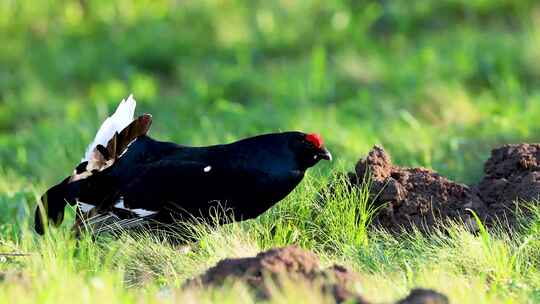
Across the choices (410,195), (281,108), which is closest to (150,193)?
(410,195)

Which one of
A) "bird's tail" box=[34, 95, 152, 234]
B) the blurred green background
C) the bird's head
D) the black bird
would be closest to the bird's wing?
the black bird

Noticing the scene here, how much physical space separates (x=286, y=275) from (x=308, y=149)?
53.5 inches

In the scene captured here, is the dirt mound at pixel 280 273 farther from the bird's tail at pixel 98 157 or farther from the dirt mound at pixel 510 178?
the dirt mound at pixel 510 178

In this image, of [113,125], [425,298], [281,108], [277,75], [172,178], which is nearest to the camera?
[425,298]

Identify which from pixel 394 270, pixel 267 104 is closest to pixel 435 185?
pixel 394 270

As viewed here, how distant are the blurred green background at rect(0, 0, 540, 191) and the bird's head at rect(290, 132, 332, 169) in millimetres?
2106

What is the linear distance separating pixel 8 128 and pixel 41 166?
3.09 m

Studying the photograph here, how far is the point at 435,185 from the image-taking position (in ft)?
20.2

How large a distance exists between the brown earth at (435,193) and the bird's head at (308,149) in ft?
1.54

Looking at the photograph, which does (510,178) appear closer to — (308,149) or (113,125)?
(308,149)

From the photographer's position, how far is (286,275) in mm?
4348

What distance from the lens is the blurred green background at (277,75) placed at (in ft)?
30.7

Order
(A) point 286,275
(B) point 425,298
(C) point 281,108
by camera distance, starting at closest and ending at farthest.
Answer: (B) point 425,298
(A) point 286,275
(C) point 281,108

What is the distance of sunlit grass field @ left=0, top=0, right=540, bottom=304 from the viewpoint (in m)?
5.12
